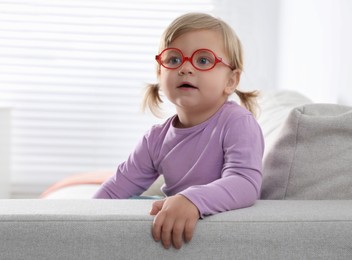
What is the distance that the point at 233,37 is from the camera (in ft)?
5.68

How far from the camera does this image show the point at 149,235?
132cm

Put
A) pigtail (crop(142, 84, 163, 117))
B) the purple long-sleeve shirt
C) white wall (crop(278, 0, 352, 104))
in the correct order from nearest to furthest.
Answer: the purple long-sleeve shirt, pigtail (crop(142, 84, 163, 117)), white wall (crop(278, 0, 352, 104))

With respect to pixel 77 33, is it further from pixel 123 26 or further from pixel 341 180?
pixel 341 180

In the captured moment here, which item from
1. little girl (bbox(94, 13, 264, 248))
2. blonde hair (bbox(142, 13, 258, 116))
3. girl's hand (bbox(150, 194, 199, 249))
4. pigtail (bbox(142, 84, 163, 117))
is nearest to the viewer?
girl's hand (bbox(150, 194, 199, 249))

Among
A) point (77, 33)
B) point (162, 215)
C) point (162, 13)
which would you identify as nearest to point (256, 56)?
point (162, 13)

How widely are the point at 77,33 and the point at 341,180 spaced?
3.13 metres

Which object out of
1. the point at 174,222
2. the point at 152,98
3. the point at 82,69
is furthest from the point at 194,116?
the point at 82,69

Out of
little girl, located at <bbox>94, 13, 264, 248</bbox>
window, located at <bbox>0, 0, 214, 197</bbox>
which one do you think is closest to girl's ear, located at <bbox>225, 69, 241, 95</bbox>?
little girl, located at <bbox>94, 13, 264, 248</bbox>

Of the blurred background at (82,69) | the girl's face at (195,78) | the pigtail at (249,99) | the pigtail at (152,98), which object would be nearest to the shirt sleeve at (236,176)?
the girl's face at (195,78)

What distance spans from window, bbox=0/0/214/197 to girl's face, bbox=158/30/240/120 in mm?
2825

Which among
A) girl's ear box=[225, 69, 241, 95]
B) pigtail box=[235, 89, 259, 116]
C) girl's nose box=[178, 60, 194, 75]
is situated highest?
girl's nose box=[178, 60, 194, 75]

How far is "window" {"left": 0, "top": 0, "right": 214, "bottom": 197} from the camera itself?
14.7 feet

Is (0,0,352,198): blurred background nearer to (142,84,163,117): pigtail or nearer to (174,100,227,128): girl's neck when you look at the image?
(142,84,163,117): pigtail

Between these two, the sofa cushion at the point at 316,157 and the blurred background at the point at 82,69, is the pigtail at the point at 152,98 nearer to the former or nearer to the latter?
the sofa cushion at the point at 316,157
